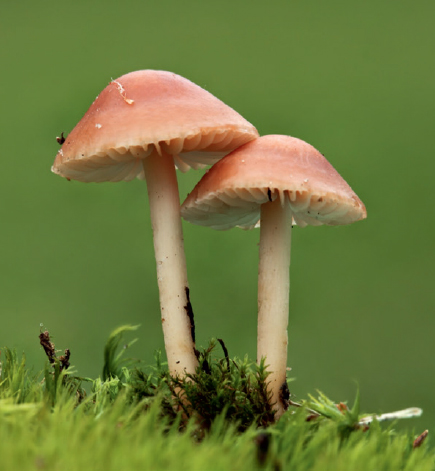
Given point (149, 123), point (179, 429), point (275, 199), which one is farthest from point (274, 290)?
point (149, 123)

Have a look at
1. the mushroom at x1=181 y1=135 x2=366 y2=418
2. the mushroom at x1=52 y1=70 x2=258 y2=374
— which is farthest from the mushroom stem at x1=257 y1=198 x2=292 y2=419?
the mushroom at x1=52 y1=70 x2=258 y2=374

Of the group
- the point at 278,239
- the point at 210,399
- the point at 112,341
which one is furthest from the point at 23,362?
the point at 278,239

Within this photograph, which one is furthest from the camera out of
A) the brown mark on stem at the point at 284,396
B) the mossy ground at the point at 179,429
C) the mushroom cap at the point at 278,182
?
the brown mark on stem at the point at 284,396

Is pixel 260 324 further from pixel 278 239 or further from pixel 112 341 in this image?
pixel 112 341

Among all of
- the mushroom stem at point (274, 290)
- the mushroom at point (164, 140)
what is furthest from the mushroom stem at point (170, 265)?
the mushroom stem at point (274, 290)

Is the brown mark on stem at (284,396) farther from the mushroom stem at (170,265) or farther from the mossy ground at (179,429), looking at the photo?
the mushroom stem at (170,265)

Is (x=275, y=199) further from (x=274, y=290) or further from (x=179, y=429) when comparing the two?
(x=179, y=429)

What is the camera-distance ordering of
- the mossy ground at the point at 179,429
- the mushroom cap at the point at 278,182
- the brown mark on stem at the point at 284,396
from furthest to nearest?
the brown mark on stem at the point at 284,396, the mushroom cap at the point at 278,182, the mossy ground at the point at 179,429

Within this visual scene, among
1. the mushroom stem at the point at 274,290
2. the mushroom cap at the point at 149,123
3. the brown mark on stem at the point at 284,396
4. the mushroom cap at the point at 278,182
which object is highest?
the mushroom cap at the point at 149,123
